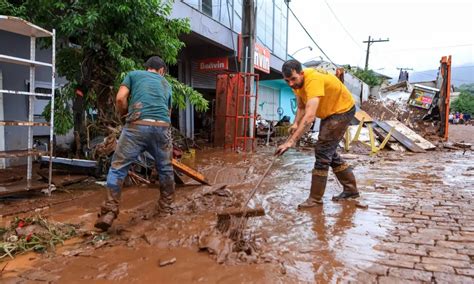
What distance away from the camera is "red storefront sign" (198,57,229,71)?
12422mm

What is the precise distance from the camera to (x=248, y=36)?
472 inches

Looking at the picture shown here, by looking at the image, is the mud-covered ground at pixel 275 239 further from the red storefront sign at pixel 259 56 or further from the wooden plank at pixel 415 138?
the red storefront sign at pixel 259 56

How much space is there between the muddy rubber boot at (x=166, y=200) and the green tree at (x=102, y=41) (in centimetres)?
244

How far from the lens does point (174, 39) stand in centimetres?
644

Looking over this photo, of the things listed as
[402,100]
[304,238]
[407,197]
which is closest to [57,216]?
[304,238]

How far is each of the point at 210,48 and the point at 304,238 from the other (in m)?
10.3

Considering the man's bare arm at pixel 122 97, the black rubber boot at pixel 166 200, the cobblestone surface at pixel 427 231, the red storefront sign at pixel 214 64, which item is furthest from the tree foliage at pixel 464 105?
the man's bare arm at pixel 122 97

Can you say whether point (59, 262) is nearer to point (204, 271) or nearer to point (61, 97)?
point (204, 271)

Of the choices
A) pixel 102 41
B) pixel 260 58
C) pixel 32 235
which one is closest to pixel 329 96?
pixel 32 235

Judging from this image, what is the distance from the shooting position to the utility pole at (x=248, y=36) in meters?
11.7

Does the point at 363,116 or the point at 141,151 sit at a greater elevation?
the point at 363,116

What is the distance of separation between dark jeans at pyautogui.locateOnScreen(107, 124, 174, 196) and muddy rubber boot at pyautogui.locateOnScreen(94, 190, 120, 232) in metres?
0.05

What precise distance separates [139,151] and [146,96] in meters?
0.57

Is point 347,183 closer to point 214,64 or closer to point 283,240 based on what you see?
point 283,240
